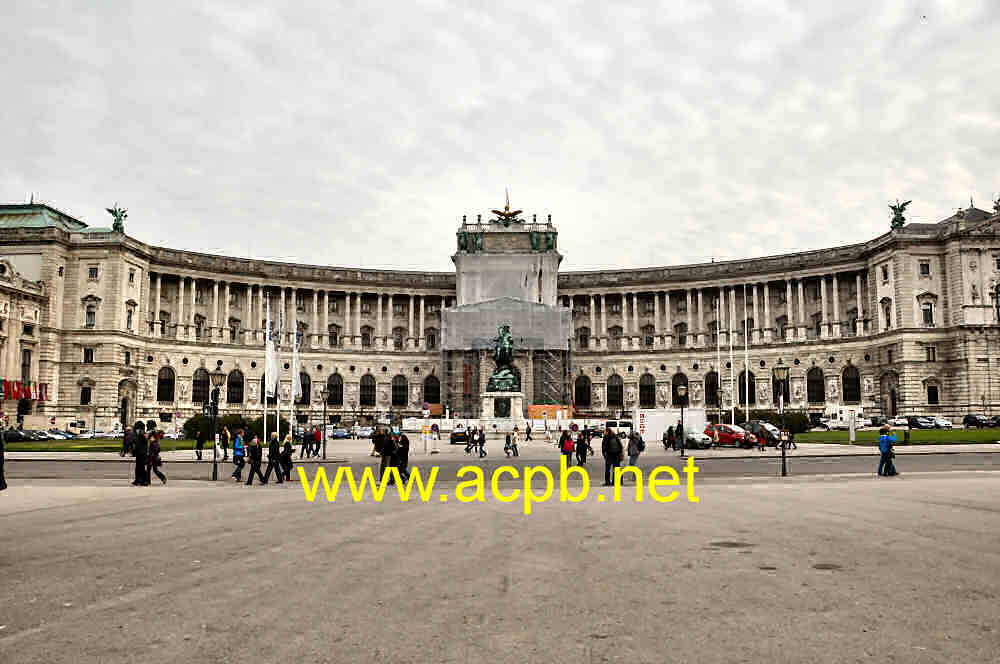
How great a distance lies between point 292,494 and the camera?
23.0 metres

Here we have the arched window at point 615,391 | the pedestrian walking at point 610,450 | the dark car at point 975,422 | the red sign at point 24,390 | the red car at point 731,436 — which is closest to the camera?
the pedestrian walking at point 610,450

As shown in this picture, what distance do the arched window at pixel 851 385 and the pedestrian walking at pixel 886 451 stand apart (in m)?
66.9

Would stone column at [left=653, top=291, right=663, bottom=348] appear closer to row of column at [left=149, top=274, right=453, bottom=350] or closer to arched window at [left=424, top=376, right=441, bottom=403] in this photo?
row of column at [left=149, top=274, right=453, bottom=350]

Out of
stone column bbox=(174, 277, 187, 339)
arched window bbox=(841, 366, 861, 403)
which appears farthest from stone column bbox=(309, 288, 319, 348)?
arched window bbox=(841, 366, 861, 403)

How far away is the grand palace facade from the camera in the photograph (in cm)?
8319

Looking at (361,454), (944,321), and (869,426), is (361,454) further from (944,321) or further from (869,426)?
(944,321)

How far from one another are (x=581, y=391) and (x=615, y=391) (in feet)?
14.7

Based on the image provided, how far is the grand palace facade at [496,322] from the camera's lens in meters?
83.2

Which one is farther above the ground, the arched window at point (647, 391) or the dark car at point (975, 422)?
the arched window at point (647, 391)

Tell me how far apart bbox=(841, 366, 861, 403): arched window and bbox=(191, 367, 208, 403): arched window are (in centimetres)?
7288

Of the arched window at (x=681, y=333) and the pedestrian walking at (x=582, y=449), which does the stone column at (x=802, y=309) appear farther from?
the pedestrian walking at (x=582, y=449)

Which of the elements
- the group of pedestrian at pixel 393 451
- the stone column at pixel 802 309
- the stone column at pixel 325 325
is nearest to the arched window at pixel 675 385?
the stone column at pixel 802 309

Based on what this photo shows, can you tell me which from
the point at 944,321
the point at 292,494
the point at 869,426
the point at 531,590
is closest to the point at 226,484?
the point at 292,494

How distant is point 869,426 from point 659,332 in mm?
29512
